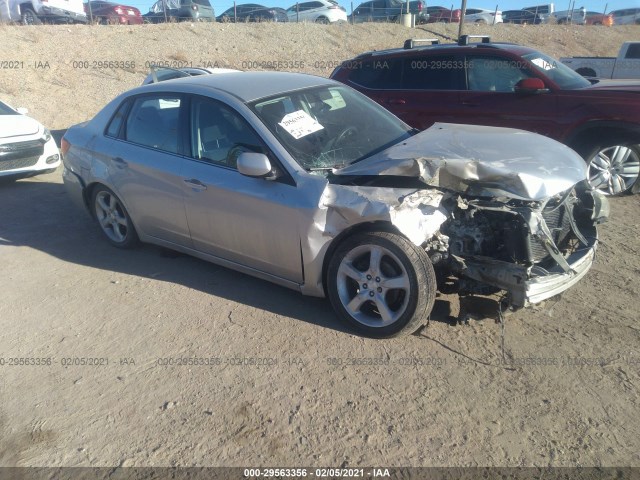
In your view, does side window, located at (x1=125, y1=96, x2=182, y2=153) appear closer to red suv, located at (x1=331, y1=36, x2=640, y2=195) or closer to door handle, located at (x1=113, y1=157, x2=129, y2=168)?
door handle, located at (x1=113, y1=157, x2=129, y2=168)

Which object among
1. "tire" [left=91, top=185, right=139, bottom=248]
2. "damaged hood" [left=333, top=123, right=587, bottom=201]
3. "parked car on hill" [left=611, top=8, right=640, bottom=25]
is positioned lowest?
"parked car on hill" [left=611, top=8, right=640, bottom=25]

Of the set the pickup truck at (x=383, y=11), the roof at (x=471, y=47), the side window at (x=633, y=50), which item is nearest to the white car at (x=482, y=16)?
the pickup truck at (x=383, y=11)

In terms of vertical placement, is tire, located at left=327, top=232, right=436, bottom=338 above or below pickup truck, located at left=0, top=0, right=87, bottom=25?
below

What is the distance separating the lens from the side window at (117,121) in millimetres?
5207

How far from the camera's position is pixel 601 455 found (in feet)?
8.87

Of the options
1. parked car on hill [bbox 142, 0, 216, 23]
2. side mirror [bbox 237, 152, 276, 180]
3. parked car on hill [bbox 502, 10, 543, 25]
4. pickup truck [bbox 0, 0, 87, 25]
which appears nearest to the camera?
side mirror [bbox 237, 152, 276, 180]

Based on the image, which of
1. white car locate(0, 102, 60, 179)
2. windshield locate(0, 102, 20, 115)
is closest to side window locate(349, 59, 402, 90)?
white car locate(0, 102, 60, 179)

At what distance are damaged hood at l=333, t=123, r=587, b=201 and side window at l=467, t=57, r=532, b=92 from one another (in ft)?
9.74

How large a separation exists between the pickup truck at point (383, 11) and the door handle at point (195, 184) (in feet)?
81.7

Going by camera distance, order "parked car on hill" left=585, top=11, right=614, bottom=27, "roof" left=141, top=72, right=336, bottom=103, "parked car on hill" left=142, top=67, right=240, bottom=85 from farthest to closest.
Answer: "parked car on hill" left=585, top=11, right=614, bottom=27, "parked car on hill" left=142, top=67, right=240, bottom=85, "roof" left=141, top=72, right=336, bottom=103

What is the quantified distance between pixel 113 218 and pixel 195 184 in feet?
5.06

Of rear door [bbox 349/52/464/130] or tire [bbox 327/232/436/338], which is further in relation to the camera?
rear door [bbox 349/52/464/130]

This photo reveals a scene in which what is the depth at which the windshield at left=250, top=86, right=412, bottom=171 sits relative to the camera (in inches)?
160

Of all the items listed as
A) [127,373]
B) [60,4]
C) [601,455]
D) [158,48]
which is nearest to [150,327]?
[127,373]
